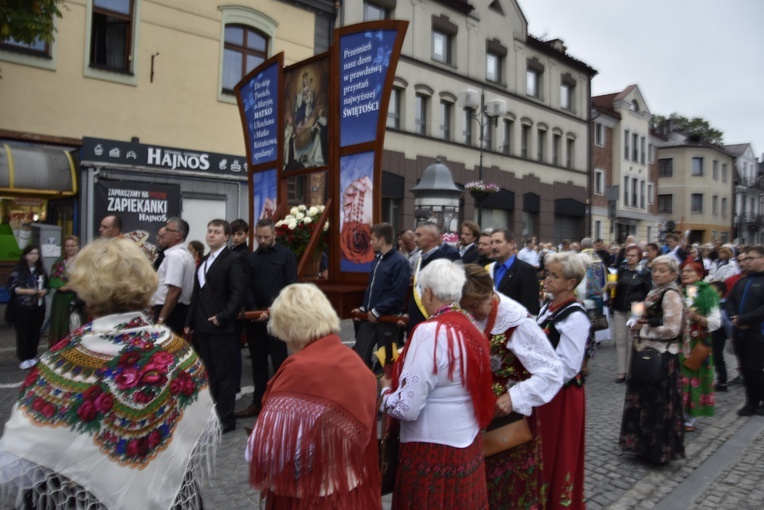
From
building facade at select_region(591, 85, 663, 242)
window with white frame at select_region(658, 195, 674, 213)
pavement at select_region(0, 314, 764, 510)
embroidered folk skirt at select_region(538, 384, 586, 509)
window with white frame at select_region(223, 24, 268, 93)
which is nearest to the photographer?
embroidered folk skirt at select_region(538, 384, 586, 509)

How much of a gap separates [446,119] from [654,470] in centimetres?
2067

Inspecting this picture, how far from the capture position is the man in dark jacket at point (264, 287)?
6.18 meters

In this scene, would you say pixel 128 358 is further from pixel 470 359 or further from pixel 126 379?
pixel 470 359

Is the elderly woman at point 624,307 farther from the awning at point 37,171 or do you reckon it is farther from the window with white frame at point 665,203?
the window with white frame at point 665,203

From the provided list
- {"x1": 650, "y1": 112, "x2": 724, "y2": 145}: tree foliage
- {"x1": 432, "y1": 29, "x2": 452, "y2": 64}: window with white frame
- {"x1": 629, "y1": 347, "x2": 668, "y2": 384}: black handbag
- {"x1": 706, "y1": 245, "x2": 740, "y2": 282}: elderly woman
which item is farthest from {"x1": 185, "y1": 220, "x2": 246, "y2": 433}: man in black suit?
{"x1": 650, "y1": 112, "x2": 724, "y2": 145}: tree foliage

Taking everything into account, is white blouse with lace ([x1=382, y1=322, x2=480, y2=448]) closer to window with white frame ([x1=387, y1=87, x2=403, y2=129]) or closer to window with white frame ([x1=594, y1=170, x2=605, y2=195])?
window with white frame ([x1=387, y1=87, x2=403, y2=129])

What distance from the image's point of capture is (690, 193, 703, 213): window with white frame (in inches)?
2067

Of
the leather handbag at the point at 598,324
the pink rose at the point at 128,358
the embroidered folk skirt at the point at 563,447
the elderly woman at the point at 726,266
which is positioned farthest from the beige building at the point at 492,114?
the pink rose at the point at 128,358

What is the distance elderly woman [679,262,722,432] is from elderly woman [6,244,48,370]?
8.12 m

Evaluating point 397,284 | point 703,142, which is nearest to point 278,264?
point 397,284

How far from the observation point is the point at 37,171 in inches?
494

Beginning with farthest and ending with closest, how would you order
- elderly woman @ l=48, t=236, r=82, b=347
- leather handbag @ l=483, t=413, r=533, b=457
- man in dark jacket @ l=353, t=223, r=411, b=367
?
elderly woman @ l=48, t=236, r=82, b=347, man in dark jacket @ l=353, t=223, r=411, b=367, leather handbag @ l=483, t=413, r=533, b=457

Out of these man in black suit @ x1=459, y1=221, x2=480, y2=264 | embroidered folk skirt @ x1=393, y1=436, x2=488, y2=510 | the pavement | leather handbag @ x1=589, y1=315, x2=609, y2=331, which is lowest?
the pavement

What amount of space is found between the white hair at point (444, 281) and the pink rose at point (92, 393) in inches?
57.2
